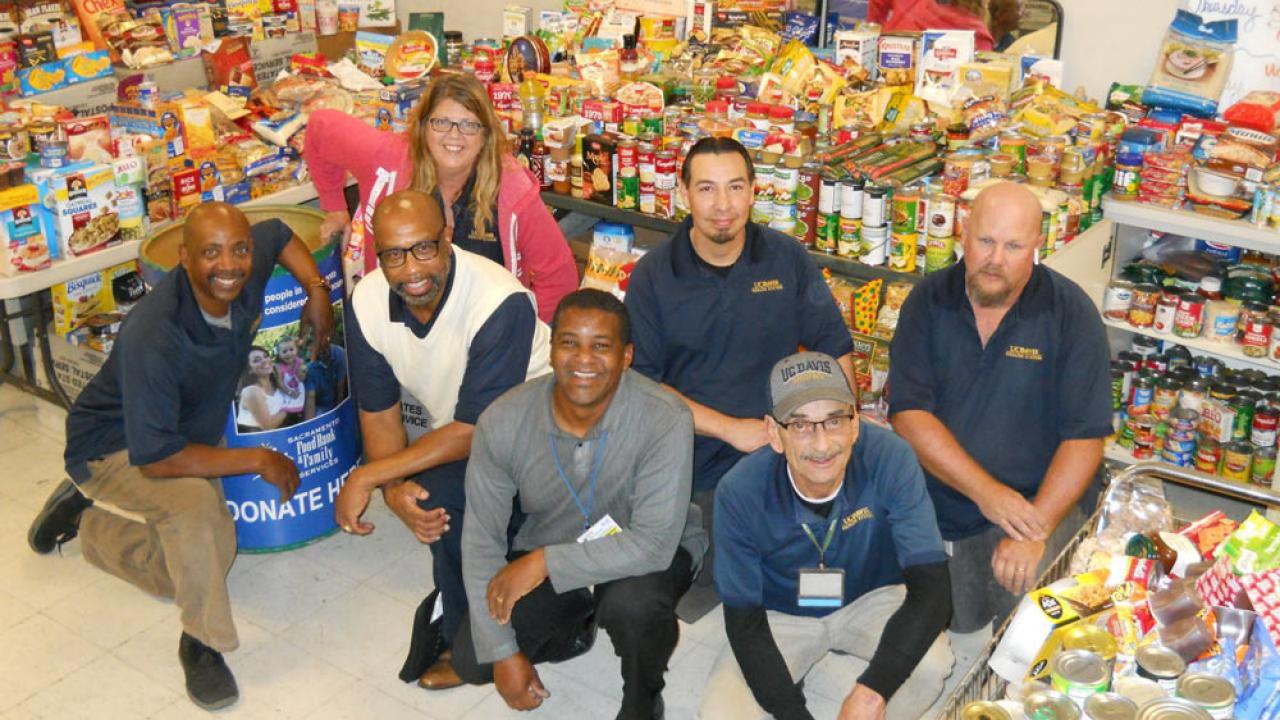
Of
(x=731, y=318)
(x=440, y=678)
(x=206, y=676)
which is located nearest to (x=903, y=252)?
(x=731, y=318)

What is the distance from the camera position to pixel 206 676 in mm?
3797

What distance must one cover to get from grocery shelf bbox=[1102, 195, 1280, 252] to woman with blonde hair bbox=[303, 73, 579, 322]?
200cm

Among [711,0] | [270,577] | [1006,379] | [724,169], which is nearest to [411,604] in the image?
[270,577]

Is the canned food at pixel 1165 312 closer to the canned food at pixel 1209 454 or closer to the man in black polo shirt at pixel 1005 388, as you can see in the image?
the canned food at pixel 1209 454

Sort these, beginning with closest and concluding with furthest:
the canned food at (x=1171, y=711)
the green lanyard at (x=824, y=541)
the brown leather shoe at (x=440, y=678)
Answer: the canned food at (x=1171, y=711)
the green lanyard at (x=824, y=541)
the brown leather shoe at (x=440, y=678)

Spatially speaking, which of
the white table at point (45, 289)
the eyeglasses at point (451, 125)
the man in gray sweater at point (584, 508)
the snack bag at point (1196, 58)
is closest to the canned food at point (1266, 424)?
the snack bag at point (1196, 58)

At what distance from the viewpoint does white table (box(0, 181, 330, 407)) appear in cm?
466

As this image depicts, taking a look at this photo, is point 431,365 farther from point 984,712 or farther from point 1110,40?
point 1110,40

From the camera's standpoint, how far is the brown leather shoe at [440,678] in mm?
3799

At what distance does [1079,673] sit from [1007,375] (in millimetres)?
1399

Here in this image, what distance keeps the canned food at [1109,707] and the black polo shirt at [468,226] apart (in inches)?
103

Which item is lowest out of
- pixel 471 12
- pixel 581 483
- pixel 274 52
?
pixel 581 483

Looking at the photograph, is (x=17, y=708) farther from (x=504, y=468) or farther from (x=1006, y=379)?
(x=1006, y=379)

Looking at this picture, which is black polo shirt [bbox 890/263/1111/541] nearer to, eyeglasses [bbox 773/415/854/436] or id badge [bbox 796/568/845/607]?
id badge [bbox 796/568/845/607]
